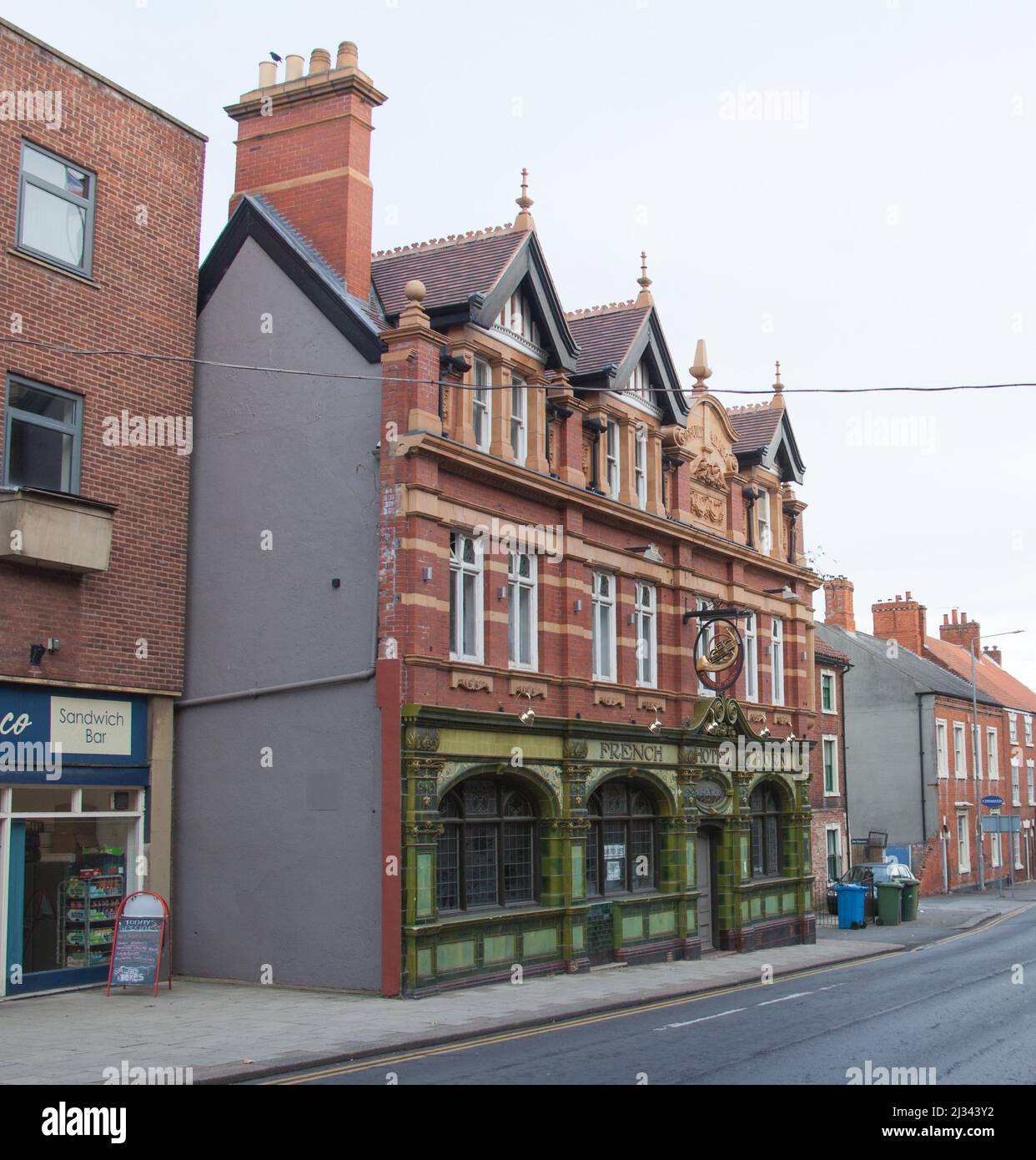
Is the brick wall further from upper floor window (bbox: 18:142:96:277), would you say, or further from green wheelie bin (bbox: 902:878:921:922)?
green wheelie bin (bbox: 902:878:921:922)

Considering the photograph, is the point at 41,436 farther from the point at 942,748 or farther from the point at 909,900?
the point at 942,748

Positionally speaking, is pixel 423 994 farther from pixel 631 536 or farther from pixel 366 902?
pixel 631 536

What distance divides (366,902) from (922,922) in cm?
2233

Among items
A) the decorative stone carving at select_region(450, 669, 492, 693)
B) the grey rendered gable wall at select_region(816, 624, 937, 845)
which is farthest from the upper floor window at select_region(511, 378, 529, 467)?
the grey rendered gable wall at select_region(816, 624, 937, 845)

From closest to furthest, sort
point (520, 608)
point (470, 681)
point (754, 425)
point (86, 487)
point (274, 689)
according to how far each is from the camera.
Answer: point (86, 487) → point (274, 689) → point (470, 681) → point (520, 608) → point (754, 425)

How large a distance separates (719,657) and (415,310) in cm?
1019

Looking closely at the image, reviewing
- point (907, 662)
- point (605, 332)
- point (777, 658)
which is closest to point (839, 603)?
point (907, 662)

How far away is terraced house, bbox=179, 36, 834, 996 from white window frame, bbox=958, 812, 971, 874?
28941 mm

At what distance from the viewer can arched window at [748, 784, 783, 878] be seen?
1168 inches

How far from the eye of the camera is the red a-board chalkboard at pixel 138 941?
17719mm

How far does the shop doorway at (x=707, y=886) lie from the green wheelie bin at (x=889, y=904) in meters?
9.84

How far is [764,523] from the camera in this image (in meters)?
31.4

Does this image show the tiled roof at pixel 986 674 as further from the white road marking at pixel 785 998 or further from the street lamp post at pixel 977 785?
the white road marking at pixel 785 998

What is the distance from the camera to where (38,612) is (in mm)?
18188
